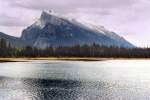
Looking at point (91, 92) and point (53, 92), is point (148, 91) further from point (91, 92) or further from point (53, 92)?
point (53, 92)

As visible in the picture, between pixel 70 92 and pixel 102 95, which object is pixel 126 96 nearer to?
pixel 102 95

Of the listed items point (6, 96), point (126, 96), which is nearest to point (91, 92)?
point (126, 96)

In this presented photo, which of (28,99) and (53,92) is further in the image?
(53,92)

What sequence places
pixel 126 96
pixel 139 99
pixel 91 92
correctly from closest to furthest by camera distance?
pixel 139 99, pixel 126 96, pixel 91 92

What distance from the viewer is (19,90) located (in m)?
77.3

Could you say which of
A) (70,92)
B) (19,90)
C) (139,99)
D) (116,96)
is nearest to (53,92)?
(70,92)

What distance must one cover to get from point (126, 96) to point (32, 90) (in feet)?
80.5

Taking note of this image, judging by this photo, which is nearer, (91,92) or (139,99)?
(139,99)

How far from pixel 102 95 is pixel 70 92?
9.14m

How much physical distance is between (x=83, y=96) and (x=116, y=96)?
7.40 m

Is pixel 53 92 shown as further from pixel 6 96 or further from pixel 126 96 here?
pixel 126 96

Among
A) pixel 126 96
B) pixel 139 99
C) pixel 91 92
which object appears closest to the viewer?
pixel 139 99

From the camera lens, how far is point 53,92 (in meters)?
74.9

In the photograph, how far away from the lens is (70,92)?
74.8 metres
